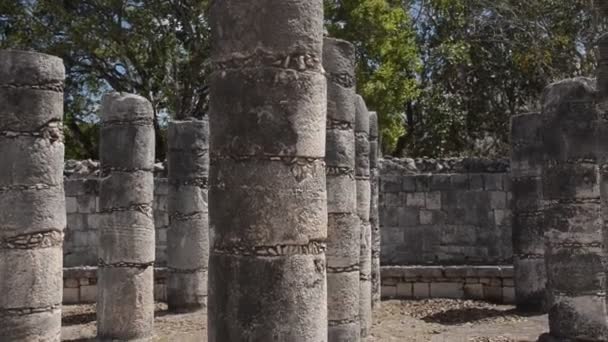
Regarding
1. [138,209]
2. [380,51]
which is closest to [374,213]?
[138,209]

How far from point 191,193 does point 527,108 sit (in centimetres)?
1456

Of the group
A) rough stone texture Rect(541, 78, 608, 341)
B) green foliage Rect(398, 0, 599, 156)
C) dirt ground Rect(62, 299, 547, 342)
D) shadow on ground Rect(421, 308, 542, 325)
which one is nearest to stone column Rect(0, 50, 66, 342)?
dirt ground Rect(62, 299, 547, 342)

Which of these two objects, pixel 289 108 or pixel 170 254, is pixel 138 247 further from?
pixel 289 108

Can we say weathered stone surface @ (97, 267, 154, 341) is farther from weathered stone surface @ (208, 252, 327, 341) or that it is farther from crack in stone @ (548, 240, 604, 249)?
crack in stone @ (548, 240, 604, 249)

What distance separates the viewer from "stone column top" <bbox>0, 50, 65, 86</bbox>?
27.8 ft

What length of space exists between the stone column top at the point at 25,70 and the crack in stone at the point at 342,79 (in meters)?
3.35

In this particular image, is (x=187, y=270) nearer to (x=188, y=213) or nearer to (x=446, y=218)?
(x=188, y=213)

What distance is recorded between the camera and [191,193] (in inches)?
550

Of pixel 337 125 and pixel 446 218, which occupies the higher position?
pixel 337 125

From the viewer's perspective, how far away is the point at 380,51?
850 inches

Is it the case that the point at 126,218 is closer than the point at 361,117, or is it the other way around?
the point at 126,218

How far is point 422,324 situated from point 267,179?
855cm

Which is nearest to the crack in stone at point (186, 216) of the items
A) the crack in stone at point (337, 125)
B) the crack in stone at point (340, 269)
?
the crack in stone at point (340, 269)

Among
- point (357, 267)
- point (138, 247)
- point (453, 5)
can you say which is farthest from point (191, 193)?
point (453, 5)
